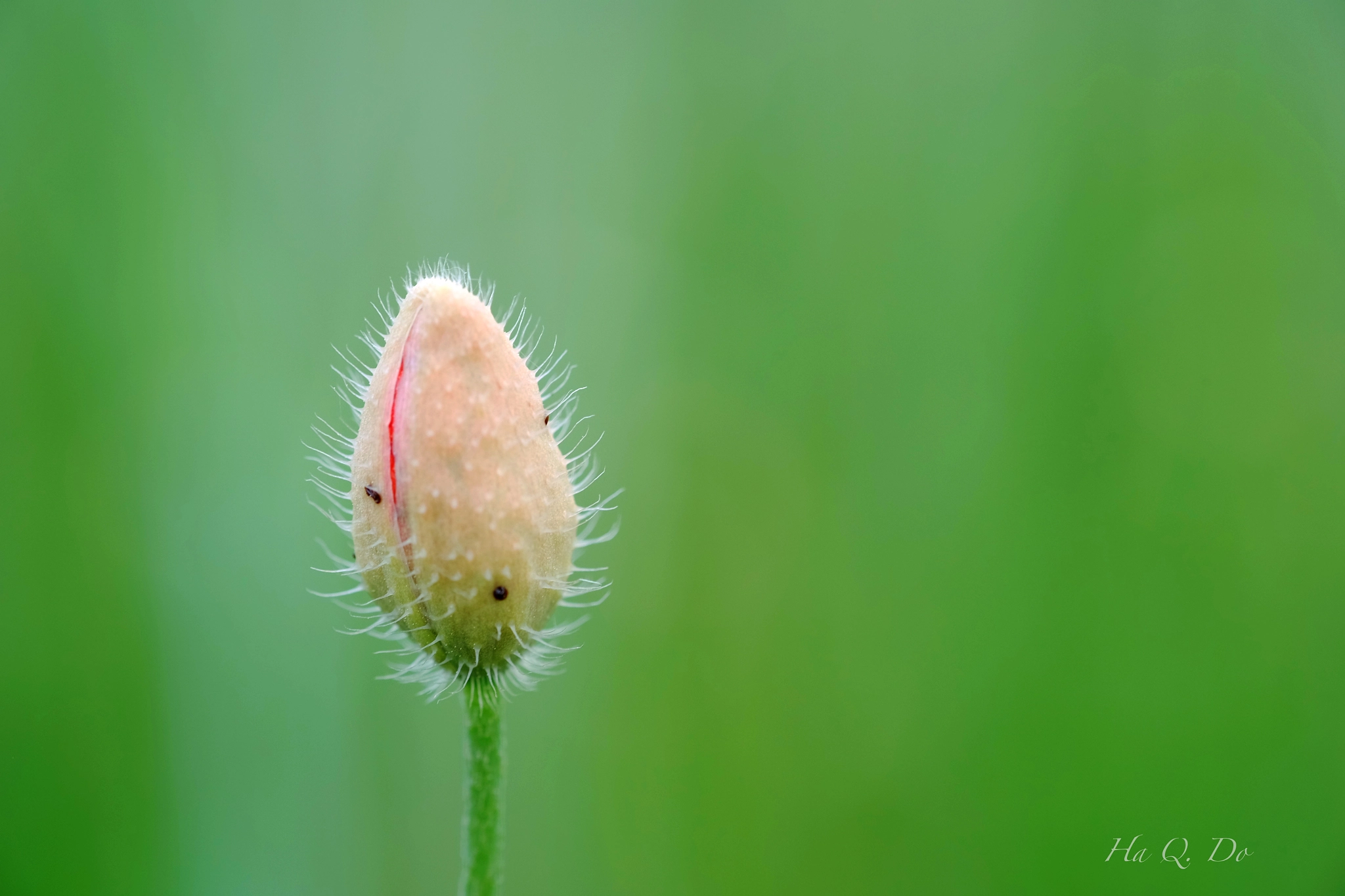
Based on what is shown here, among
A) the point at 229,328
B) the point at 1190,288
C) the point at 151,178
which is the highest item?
the point at 151,178

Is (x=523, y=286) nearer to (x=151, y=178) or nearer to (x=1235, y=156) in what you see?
(x=151, y=178)

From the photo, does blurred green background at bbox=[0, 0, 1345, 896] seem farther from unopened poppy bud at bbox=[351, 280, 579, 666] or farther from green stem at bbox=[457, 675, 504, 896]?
unopened poppy bud at bbox=[351, 280, 579, 666]

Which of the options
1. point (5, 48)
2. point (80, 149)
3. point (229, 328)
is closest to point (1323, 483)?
point (229, 328)

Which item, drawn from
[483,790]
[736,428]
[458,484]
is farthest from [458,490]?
[736,428]

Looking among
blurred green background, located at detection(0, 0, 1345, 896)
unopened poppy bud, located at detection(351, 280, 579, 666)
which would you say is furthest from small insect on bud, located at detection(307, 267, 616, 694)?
blurred green background, located at detection(0, 0, 1345, 896)

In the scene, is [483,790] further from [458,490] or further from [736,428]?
[736,428]

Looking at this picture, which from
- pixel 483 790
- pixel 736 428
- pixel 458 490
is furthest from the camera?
pixel 736 428
